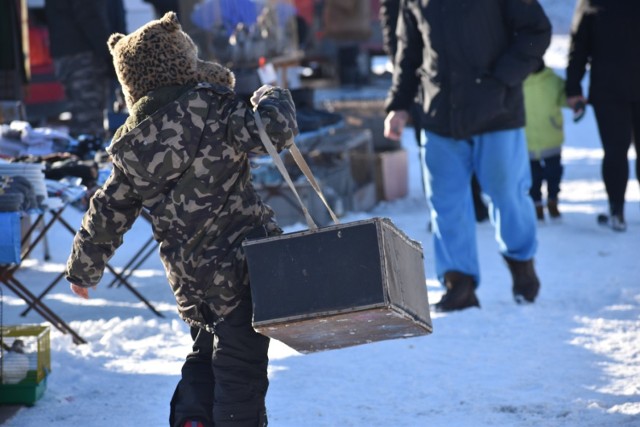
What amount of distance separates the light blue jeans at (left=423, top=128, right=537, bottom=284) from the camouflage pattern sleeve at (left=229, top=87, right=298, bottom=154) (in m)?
→ 2.89

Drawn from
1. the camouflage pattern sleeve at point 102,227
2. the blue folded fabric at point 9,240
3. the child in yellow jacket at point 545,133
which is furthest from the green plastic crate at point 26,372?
the child in yellow jacket at point 545,133

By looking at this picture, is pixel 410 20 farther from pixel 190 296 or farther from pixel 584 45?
pixel 190 296

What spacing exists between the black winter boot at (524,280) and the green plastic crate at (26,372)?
107 inches

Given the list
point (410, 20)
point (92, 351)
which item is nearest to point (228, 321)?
point (92, 351)

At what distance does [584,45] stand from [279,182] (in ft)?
7.97

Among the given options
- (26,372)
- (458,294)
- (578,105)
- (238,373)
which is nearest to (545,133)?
(578,105)

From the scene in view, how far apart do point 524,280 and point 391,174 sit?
4260 mm

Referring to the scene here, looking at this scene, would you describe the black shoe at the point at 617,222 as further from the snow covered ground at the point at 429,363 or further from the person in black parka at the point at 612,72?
the snow covered ground at the point at 429,363

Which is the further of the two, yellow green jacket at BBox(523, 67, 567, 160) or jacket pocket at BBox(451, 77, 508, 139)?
yellow green jacket at BBox(523, 67, 567, 160)

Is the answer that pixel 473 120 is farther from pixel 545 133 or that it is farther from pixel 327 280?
pixel 545 133

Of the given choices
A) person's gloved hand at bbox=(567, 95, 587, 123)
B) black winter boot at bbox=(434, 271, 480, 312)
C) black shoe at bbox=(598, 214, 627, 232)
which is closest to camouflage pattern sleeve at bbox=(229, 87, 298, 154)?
black winter boot at bbox=(434, 271, 480, 312)

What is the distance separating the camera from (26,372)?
5227 millimetres

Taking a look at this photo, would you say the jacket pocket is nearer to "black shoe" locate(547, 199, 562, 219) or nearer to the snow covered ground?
the snow covered ground

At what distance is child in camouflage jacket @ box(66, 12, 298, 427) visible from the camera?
395 centimetres
